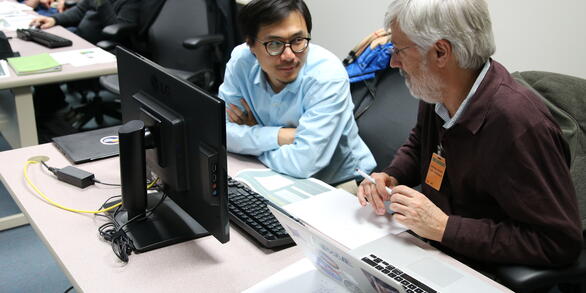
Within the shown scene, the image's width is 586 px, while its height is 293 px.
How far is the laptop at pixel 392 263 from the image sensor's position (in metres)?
0.98

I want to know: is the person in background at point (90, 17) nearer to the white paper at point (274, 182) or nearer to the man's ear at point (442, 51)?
the white paper at point (274, 182)

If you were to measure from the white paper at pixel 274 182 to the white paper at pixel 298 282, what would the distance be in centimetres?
44

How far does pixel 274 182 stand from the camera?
1679 millimetres

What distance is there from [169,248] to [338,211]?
44cm

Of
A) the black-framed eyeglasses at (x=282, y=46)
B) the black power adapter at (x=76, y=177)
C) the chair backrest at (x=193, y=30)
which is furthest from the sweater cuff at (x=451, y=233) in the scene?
the chair backrest at (x=193, y=30)

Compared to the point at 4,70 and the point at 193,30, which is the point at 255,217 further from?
the point at 193,30

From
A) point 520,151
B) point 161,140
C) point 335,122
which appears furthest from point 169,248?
point 520,151

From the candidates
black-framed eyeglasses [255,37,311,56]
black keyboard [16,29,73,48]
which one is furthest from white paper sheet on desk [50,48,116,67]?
black-framed eyeglasses [255,37,311,56]

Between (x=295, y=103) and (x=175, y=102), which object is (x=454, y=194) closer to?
(x=295, y=103)

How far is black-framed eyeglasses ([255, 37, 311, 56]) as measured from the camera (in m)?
1.76

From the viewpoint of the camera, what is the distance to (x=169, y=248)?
1.32 metres

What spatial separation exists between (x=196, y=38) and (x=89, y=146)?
1429 mm

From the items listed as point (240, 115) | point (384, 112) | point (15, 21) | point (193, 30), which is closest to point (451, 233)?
point (384, 112)

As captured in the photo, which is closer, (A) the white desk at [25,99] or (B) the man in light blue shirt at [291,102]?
(B) the man in light blue shirt at [291,102]
